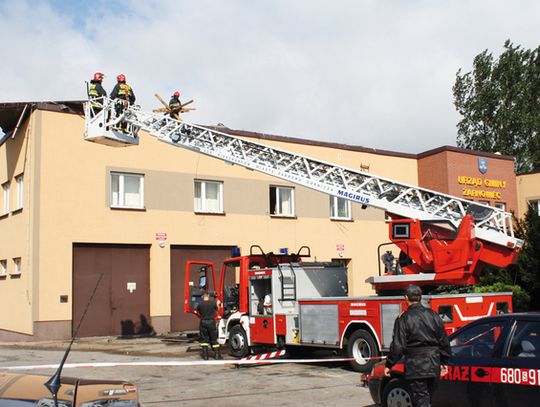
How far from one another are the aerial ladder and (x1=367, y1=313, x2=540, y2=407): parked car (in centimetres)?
510

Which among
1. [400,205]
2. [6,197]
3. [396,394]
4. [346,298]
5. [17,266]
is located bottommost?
[396,394]

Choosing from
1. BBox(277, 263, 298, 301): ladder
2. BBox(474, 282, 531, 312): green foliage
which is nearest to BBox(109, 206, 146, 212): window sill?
BBox(277, 263, 298, 301): ladder

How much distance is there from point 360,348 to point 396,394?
4.71 m

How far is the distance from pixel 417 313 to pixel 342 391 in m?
4.04

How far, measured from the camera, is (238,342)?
1481cm

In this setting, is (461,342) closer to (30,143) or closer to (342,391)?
(342,391)

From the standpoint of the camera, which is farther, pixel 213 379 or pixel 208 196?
pixel 208 196

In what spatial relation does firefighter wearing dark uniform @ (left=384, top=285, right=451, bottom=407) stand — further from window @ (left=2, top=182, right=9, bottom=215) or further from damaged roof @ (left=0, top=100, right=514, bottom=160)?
window @ (left=2, top=182, right=9, bottom=215)

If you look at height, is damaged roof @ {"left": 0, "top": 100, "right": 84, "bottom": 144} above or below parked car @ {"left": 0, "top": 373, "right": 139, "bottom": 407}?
above

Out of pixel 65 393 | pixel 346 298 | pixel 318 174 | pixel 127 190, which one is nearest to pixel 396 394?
pixel 65 393

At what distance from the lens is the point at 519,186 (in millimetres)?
33625

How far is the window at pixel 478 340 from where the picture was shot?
6934 mm

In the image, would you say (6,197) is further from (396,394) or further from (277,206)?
(396,394)

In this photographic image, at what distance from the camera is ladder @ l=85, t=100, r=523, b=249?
13.0m
